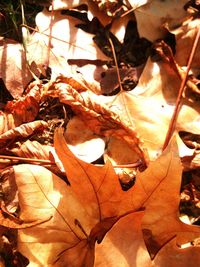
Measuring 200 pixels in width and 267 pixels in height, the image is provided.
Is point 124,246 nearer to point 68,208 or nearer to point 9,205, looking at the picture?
point 68,208

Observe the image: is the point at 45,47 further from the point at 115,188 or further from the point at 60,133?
the point at 115,188

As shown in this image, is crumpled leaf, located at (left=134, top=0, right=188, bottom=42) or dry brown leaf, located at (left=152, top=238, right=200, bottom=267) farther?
crumpled leaf, located at (left=134, top=0, right=188, bottom=42)

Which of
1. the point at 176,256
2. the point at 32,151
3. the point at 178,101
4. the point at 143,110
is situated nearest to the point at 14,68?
the point at 32,151

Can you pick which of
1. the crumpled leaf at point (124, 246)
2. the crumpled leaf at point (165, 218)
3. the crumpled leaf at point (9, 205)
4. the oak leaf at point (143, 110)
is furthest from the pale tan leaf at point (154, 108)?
the crumpled leaf at point (9, 205)

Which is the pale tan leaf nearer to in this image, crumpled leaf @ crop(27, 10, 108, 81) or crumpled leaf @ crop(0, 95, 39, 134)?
crumpled leaf @ crop(27, 10, 108, 81)

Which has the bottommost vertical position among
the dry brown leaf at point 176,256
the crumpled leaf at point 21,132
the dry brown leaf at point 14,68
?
the dry brown leaf at point 176,256

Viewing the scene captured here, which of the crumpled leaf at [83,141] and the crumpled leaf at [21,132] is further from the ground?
the crumpled leaf at [21,132]

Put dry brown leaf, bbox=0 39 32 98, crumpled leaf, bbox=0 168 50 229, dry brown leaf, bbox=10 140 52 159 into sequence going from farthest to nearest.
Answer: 1. dry brown leaf, bbox=0 39 32 98
2. dry brown leaf, bbox=10 140 52 159
3. crumpled leaf, bbox=0 168 50 229

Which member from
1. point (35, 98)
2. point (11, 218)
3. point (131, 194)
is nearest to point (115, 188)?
point (131, 194)

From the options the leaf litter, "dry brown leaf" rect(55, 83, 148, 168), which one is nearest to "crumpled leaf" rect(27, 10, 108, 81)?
the leaf litter

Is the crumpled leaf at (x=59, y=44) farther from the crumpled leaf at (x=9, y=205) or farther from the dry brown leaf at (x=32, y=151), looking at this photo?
the crumpled leaf at (x=9, y=205)
